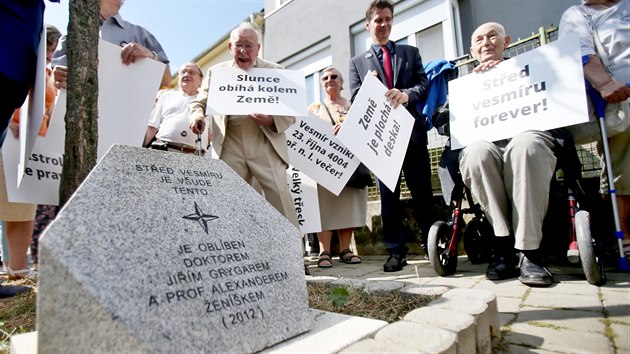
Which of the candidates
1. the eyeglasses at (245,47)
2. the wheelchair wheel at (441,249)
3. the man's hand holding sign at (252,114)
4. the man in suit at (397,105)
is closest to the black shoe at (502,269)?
the wheelchair wheel at (441,249)

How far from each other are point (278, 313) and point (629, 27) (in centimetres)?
298

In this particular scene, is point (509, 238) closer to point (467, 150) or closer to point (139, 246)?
point (467, 150)

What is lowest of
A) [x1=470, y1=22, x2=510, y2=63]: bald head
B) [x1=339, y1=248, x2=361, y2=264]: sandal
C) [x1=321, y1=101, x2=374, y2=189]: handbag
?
[x1=339, y1=248, x2=361, y2=264]: sandal

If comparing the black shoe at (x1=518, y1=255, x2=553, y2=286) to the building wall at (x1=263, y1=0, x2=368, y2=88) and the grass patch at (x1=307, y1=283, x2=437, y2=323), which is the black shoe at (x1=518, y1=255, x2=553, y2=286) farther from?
the building wall at (x1=263, y1=0, x2=368, y2=88)

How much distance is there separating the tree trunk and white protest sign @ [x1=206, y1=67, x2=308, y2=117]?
798 mm

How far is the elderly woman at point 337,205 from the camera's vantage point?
361cm

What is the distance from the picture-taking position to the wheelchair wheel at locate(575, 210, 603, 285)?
1902 millimetres

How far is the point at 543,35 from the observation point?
391 centimetres

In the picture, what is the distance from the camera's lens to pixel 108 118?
2518 mm

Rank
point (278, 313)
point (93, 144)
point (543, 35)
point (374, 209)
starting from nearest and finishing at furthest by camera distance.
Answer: point (278, 313)
point (93, 144)
point (543, 35)
point (374, 209)

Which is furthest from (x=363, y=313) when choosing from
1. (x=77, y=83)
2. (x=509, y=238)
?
(x=77, y=83)

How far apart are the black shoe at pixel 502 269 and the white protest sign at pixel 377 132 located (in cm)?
81

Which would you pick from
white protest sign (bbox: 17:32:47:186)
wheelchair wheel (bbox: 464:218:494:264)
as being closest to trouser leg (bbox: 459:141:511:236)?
wheelchair wheel (bbox: 464:218:494:264)

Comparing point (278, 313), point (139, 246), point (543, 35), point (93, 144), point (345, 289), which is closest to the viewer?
point (139, 246)
